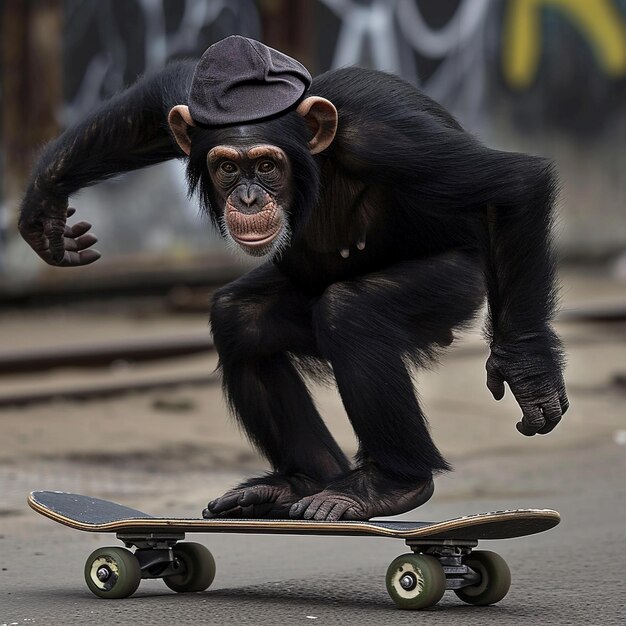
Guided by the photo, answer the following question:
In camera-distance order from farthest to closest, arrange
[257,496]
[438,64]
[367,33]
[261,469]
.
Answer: [438,64]
[367,33]
[261,469]
[257,496]

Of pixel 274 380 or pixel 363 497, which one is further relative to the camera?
pixel 274 380

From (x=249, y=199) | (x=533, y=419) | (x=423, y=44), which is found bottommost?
(x=533, y=419)

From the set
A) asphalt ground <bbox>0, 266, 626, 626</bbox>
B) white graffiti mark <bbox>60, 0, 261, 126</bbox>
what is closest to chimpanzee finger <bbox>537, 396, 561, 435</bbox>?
asphalt ground <bbox>0, 266, 626, 626</bbox>

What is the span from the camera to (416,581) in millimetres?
4184

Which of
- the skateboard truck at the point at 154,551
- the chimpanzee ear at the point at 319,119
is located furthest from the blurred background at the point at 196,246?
the chimpanzee ear at the point at 319,119

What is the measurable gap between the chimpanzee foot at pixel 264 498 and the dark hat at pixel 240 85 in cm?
114

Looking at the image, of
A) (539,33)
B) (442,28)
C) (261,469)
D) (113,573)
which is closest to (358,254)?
(113,573)

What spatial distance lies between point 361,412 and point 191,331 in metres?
7.11

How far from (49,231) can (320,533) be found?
4.93 ft

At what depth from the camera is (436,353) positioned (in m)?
4.85

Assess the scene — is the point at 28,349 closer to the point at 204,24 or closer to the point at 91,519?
the point at 204,24

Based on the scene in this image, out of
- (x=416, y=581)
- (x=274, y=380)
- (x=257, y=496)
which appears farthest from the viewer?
(x=274, y=380)

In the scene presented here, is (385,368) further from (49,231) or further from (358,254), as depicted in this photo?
(49,231)

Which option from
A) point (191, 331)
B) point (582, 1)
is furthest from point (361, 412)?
point (582, 1)
